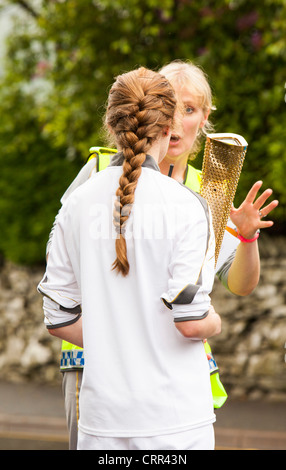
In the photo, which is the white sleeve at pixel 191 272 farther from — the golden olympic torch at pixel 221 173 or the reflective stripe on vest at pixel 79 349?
the reflective stripe on vest at pixel 79 349

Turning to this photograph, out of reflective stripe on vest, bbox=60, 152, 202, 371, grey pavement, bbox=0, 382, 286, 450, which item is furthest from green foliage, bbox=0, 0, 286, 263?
reflective stripe on vest, bbox=60, 152, 202, 371

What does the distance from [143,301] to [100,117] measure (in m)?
5.85

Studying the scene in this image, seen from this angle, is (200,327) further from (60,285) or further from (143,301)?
(60,285)

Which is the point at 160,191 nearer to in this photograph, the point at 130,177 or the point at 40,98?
the point at 130,177

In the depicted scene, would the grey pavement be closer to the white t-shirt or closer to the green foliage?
the green foliage

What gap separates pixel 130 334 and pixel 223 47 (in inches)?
223

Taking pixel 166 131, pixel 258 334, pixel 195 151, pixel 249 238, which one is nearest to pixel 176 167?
pixel 195 151

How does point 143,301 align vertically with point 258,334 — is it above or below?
above

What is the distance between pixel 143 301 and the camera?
1.96m

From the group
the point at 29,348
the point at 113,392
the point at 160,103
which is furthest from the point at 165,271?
the point at 29,348

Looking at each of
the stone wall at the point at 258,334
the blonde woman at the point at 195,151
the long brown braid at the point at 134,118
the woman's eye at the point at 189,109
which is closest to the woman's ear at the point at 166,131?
the long brown braid at the point at 134,118

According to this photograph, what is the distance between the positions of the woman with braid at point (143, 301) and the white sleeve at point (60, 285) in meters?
0.08

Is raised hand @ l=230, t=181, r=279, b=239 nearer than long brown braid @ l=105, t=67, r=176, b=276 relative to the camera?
No

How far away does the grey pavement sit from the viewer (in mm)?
6652
